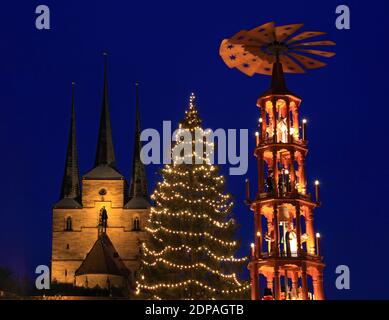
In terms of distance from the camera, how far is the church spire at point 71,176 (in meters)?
62.1

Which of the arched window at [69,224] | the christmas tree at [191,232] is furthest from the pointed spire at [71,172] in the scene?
the christmas tree at [191,232]

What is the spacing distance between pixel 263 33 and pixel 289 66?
156cm

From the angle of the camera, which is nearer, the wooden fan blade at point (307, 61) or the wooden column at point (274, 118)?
the wooden column at point (274, 118)

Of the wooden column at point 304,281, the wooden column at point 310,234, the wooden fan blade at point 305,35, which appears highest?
the wooden fan blade at point 305,35

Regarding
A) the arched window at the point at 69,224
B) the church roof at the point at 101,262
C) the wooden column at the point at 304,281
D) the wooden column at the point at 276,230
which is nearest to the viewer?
the wooden column at the point at 304,281

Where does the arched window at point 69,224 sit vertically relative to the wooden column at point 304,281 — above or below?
above

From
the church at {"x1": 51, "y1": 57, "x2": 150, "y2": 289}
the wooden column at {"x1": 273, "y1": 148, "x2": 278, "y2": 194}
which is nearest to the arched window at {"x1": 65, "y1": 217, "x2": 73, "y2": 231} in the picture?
the church at {"x1": 51, "y1": 57, "x2": 150, "y2": 289}

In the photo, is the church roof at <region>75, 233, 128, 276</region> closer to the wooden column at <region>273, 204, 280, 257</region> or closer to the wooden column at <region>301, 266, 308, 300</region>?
the wooden column at <region>273, 204, 280, 257</region>

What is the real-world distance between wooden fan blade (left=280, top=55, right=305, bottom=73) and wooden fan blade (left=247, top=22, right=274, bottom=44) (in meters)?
0.87

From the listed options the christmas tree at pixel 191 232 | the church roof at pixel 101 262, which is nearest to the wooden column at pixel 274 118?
the christmas tree at pixel 191 232

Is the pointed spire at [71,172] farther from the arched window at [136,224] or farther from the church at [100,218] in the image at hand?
the arched window at [136,224]

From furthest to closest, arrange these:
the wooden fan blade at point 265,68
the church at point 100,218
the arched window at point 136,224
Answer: the arched window at point 136,224 < the church at point 100,218 < the wooden fan blade at point 265,68
